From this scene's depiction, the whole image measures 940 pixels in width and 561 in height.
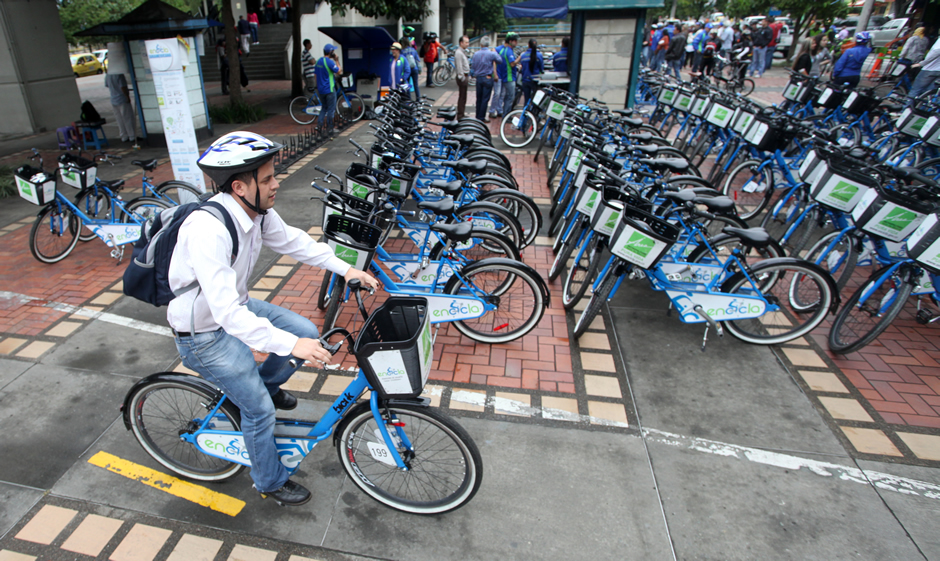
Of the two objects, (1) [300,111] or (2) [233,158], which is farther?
(1) [300,111]

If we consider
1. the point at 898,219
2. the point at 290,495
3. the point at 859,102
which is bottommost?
the point at 290,495

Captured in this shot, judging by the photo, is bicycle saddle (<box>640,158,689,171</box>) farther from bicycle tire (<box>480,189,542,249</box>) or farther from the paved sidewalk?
the paved sidewalk

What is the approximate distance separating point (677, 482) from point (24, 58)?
14529 millimetres

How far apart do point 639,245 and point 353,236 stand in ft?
6.91

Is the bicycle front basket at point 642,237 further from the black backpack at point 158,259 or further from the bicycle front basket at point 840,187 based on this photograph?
the black backpack at point 158,259

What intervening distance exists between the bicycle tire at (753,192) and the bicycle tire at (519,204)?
9.36ft

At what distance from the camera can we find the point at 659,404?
362 cm

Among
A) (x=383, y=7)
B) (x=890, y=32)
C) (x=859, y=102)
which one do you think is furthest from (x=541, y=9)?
(x=890, y=32)

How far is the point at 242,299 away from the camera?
249 centimetres

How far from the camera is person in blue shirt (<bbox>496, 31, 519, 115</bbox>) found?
1120 cm

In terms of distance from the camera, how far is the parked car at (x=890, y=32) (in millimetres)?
18156

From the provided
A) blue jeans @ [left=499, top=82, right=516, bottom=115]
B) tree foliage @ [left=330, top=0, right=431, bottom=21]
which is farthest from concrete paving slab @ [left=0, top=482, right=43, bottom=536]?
tree foliage @ [left=330, top=0, right=431, bottom=21]

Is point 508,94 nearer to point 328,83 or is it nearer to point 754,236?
point 328,83

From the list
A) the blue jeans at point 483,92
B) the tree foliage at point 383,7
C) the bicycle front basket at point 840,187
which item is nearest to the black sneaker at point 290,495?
the bicycle front basket at point 840,187
